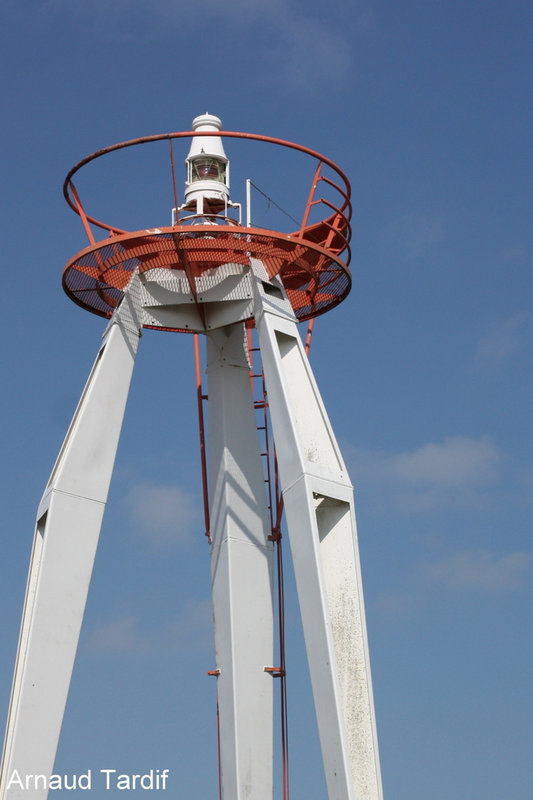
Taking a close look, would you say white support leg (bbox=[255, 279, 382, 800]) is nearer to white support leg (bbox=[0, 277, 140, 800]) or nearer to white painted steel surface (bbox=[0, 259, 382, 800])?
white painted steel surface (bbox=[0, 259, 382, 800])

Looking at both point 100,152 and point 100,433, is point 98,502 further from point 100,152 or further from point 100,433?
point 100,152

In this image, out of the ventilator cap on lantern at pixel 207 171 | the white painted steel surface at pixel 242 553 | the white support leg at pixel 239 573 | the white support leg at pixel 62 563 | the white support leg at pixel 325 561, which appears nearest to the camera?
the white support leg at pixel 325 561

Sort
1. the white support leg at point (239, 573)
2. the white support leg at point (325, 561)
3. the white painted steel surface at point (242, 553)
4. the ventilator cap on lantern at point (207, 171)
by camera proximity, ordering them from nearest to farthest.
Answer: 1. the white support leg at point (325, 561)
2. the white painted steel surface at point (242, 553)
3. the white support leg at point (239, 573)
4. the ventilator cap on lantern at point (207, 171)

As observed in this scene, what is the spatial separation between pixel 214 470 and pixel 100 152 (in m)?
6.83

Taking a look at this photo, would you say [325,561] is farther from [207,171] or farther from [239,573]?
[207,171]

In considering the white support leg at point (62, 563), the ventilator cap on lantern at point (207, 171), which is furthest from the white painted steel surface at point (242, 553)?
the ventilator cap on lantern at point (207, 171)

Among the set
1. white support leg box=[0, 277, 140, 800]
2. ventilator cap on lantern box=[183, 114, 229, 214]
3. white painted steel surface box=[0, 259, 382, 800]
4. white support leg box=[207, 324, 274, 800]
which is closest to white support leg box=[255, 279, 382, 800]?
white painted steel surface box=[0, 259, 382, 800]

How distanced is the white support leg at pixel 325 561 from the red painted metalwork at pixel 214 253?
3.99 ft

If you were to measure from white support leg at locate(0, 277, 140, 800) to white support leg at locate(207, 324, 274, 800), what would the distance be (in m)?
2.66

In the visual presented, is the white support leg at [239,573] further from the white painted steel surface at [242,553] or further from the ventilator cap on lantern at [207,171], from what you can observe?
the ventilator cap on lantern at [207,171]

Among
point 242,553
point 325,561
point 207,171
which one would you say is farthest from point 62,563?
point 207,171

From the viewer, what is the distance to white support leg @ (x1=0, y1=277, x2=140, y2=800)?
22750mm

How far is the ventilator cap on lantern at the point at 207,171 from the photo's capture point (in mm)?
27578

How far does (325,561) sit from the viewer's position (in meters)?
22.6
